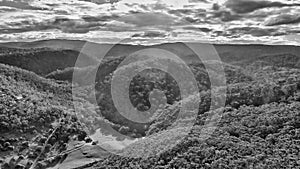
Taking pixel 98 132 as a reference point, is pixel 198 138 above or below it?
above

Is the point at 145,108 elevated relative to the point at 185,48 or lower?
lower

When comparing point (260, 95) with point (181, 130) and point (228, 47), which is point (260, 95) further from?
point (228, 47)

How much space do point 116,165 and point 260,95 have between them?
40.5 feet

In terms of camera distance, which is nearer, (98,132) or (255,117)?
(255,117)

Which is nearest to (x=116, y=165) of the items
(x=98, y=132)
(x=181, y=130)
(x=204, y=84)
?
(x=181, y=130)

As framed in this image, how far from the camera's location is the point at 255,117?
2781 cm

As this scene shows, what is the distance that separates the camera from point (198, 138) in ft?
83.1

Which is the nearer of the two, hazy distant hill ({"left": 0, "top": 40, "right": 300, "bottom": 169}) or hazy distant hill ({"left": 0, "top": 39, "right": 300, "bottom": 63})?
hazy distant hill ({"left": 0, "top": 40, "right": 300, "bottom": 169})

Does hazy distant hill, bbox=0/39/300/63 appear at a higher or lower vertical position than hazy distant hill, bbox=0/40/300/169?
higher

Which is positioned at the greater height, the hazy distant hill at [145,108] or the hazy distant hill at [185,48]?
the hazy distant hill at [185,48]

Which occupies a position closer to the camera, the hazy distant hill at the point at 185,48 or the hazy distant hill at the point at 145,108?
the hazy distant hill at the point at 145,108

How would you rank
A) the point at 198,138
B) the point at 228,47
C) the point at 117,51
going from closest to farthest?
1. the point at 198,138
2. the point at 228,47
3. the point at 117,51

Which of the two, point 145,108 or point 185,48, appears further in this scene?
point 185,48

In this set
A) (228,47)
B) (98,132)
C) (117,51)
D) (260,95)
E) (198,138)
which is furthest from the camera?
(117,51)
